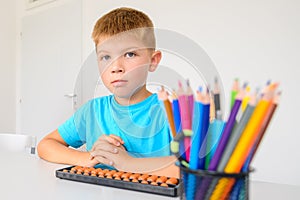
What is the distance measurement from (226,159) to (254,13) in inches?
69.0

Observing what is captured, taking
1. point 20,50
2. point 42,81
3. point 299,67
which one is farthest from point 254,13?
point 20,50

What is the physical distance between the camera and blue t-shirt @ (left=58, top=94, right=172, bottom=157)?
2.89 ft

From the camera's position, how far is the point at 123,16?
0.89m

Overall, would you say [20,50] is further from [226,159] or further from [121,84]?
[226,159]

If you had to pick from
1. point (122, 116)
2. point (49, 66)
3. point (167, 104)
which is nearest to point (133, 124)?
point (122, 116)

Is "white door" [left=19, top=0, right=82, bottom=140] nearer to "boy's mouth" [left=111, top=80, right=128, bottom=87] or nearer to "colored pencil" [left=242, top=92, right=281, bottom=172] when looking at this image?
"boy's mouth" [left=111, top=80, right=128, bottom=87]

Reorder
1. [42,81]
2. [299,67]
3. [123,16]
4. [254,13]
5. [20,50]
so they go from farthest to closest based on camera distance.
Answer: [20,50]
[42,81]
[254,13]
[299,67]
[123,16]

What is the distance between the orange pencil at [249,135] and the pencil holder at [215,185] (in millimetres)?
11

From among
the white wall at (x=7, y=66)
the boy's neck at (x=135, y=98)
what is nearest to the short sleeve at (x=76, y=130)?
the boy's neck at (x=135, y=98)

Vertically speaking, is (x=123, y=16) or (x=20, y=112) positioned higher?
(x=123, y=16)

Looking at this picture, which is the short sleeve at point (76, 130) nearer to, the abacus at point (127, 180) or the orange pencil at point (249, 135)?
the abacus at point (127, 180)

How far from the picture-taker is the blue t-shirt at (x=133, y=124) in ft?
2.89

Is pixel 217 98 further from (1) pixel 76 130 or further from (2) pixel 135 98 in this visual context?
(1) pixel 76 130

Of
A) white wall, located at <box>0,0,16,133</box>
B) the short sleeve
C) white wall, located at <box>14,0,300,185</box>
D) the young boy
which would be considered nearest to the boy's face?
the young boy
